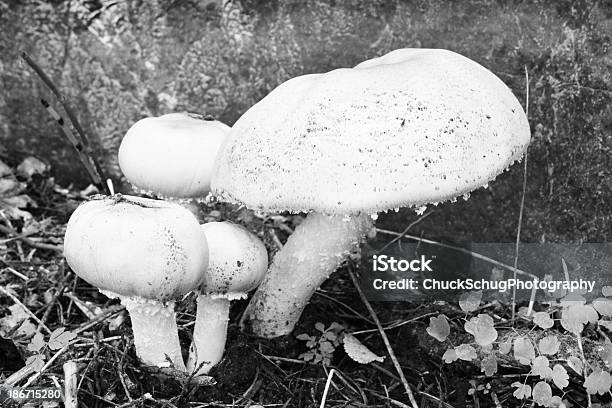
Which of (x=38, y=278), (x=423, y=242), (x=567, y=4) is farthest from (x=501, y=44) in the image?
(x=38, y=278)

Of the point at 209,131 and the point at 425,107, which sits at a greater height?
the point at 425,107

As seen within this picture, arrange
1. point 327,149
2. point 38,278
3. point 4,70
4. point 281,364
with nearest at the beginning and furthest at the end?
point 327,149 < point 281,364 < point 38,278 < point 4,70

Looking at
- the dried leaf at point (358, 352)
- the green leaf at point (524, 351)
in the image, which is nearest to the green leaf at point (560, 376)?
the green leaf at point (524, 351)

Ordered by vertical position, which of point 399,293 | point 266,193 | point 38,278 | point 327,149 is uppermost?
point 327,149

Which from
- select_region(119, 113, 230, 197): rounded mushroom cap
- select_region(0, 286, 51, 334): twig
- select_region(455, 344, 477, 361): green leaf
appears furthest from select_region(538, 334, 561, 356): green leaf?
select_region(0, 286, 51, 334): twig

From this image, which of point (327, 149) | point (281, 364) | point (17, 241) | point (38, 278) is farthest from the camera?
point (17, 241)

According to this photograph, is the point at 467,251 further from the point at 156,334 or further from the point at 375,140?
the point at 156,334

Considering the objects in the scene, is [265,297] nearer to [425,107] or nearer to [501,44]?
[425,107]
